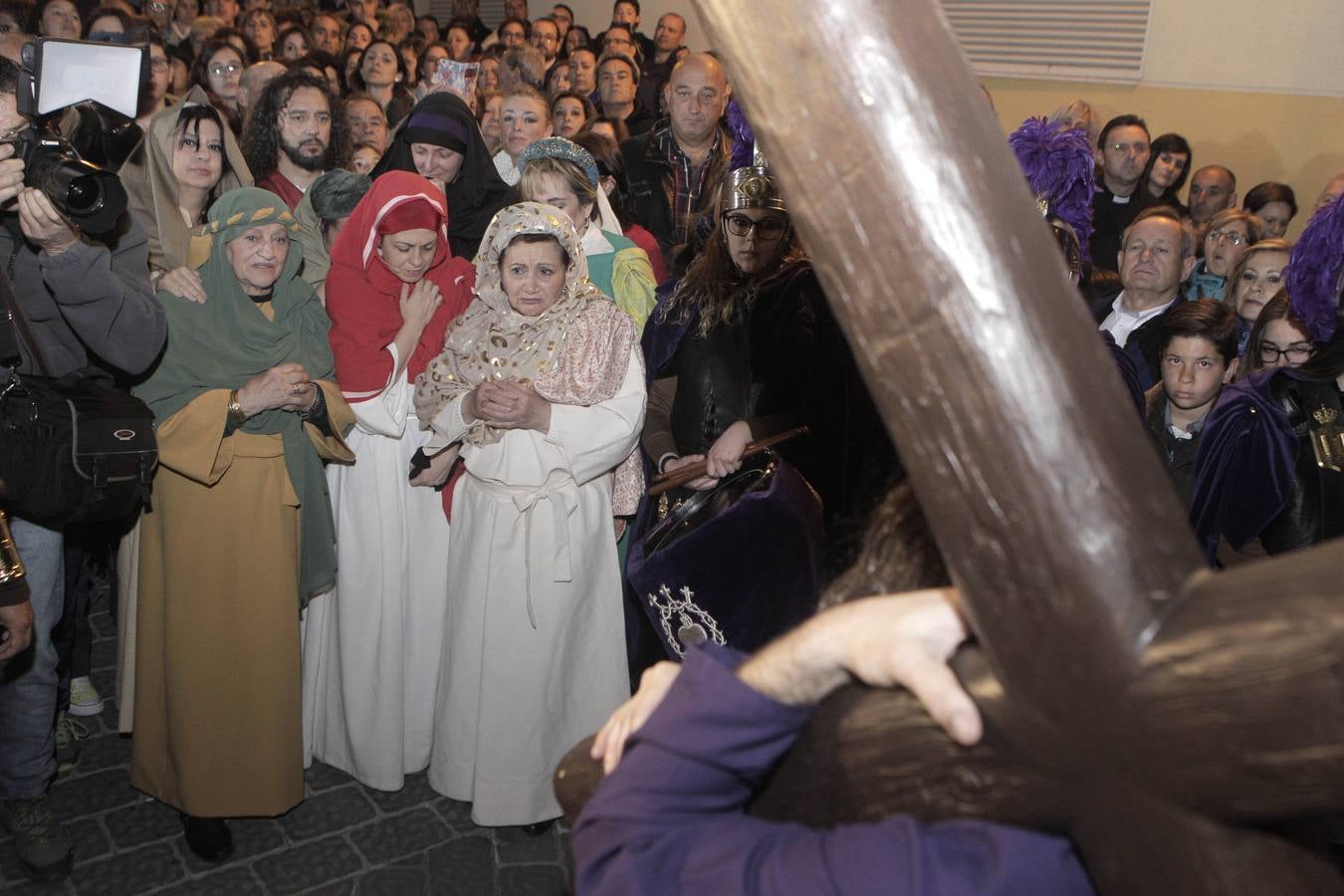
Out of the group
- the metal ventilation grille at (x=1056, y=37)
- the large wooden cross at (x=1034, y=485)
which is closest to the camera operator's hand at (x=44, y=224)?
the large wooden cross at (x=1034, y=485)

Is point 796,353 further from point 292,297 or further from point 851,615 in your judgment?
point 851,615

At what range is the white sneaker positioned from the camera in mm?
4027

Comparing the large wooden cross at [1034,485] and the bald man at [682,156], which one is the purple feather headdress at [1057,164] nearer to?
the bald man at [682,156]

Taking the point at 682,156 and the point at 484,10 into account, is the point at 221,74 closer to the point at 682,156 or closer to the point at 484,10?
the point at 682,156

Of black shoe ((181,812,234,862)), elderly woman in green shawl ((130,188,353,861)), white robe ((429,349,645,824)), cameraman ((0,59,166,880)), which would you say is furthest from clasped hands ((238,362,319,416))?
black shoe ((181,812,234,862))

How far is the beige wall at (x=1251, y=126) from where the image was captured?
308 inches

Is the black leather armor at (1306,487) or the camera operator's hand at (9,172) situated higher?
the camera operator's hand at (9,172)

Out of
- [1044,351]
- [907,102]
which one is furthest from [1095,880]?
[907,102]

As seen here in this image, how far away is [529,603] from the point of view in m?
3.49

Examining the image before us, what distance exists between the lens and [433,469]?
3.64 m

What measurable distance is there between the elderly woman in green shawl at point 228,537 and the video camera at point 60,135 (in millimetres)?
655

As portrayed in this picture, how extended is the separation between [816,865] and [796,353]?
2536 mm

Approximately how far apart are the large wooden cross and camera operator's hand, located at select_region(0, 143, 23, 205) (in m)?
2.42

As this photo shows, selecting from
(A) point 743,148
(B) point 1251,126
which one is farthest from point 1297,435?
(B) point 1251,126
